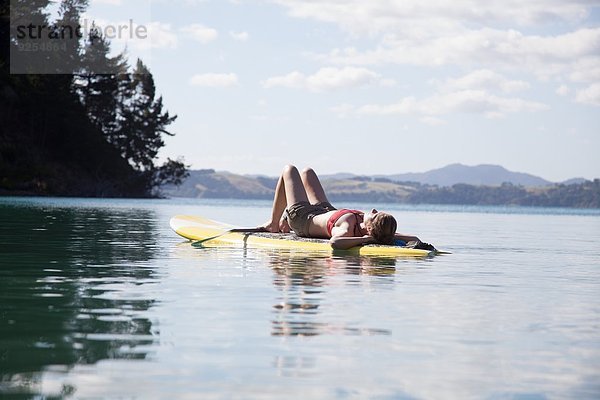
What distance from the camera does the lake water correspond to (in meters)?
5.01

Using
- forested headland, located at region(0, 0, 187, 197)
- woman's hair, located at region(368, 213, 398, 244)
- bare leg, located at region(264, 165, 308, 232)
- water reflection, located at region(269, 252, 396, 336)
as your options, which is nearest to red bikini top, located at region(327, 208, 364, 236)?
woman's hair, located at region(368, 213, 398, 244)

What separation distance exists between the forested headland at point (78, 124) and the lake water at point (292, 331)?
186ft

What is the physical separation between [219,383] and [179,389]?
25 cm

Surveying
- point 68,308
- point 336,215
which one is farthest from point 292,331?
point 336,215

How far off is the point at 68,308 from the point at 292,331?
2.08m

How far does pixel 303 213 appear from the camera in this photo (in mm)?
14906

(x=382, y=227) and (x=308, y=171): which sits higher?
(x=308, y=171)

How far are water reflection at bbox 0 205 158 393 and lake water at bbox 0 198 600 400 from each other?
18 mm

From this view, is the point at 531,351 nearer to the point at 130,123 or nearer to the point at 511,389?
the point at 511,389

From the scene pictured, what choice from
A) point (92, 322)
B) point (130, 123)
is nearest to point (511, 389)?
point (92, 322)

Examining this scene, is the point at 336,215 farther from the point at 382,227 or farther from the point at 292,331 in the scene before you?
the point at 292,331

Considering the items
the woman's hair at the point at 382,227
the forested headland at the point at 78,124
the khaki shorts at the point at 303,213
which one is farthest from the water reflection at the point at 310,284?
the forested headland at the point at 78,124

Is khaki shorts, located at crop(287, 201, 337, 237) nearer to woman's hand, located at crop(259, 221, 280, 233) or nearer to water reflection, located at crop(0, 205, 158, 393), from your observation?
woman's hand, located at crop(259, 221, 280, 233)

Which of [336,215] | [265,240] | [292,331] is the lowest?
[292,331]
